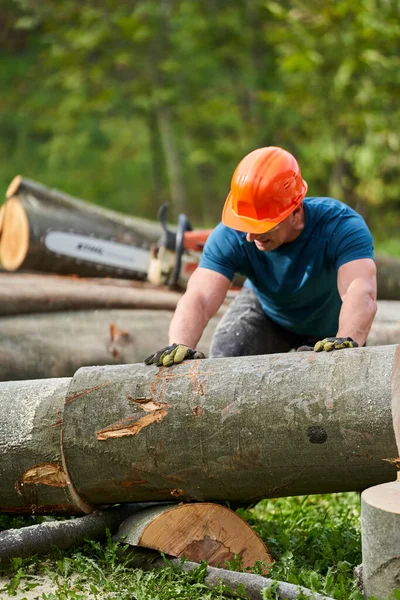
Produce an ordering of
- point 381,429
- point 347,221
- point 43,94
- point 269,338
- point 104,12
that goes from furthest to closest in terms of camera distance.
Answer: point 43,94, point 104,12, point 269,338, point 347,221, point 381,429

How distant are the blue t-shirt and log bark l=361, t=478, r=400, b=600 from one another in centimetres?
142

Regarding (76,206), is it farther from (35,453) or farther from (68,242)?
(35,453)

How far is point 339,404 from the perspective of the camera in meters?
2.92

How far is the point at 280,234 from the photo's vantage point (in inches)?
153

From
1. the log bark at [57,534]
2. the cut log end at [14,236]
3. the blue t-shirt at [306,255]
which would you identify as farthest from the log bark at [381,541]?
the cut log end at [14,236]

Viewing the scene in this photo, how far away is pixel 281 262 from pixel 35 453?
1562 mm

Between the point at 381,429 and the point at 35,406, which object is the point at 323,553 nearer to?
the point at 381,429

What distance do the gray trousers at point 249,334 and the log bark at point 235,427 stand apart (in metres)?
1.14

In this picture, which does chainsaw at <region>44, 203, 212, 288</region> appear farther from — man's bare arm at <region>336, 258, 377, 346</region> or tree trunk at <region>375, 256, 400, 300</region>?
man's bare arm at <region>336, 258, 377, 346</region>

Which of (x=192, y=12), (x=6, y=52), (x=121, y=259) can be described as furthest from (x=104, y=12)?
(x=121, y=259)

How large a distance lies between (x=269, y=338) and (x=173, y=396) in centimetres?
149

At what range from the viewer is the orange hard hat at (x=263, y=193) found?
12.4 feet

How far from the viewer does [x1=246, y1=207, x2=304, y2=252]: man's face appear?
385 centimetres

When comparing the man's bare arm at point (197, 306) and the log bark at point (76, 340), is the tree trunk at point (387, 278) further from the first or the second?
the man's bare arm at point (197, 306)
